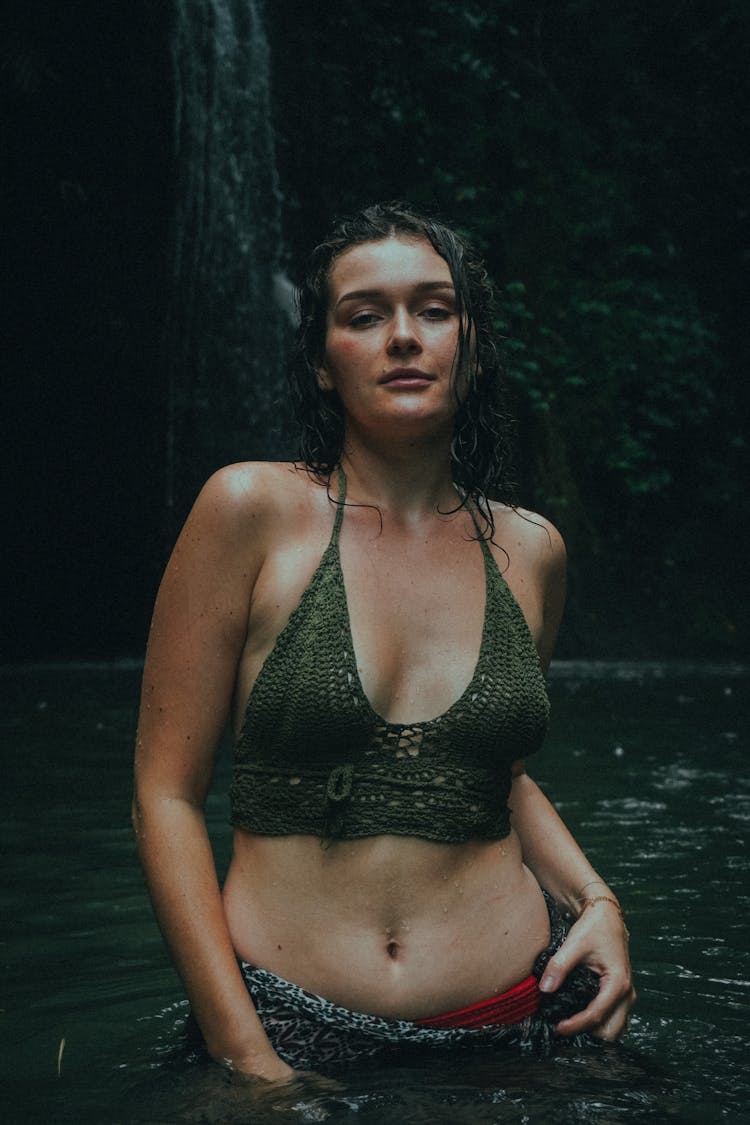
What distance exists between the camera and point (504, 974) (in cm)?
225

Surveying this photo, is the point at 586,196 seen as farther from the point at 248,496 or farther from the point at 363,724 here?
the point at 363,724

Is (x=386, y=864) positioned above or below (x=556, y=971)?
above

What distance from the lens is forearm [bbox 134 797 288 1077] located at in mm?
2049

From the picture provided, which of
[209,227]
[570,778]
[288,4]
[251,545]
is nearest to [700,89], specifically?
[288,4]

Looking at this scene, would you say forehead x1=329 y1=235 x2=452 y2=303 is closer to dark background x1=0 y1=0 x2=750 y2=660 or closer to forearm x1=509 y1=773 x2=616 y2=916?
forearm x1=509 y1=773 x2=616 y2=916

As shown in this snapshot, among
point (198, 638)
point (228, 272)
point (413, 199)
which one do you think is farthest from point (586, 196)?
point (198, 638)

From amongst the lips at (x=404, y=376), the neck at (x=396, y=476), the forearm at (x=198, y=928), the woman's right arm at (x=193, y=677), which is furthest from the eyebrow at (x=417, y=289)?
the forearm at (x=198, y=928)

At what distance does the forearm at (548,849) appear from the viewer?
2520 mm

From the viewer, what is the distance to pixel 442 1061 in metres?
2.19

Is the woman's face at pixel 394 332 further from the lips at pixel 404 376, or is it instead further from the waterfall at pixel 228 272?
the waterfall at pixel 228 272

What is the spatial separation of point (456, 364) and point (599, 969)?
1076 mm

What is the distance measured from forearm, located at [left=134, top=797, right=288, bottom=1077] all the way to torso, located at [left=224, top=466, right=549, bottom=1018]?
0.30ft

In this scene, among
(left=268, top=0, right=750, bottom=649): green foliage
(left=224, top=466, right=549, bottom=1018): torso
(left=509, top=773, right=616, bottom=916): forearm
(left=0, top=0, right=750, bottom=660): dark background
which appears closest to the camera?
(left=224, top=466, right=549, bottom=1018): torso

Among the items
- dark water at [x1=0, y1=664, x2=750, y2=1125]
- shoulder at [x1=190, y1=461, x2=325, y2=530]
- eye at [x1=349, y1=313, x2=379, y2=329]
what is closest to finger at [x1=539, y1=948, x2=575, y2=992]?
dark water at [x1=0, y1=664, x2=750, y2=1125]
